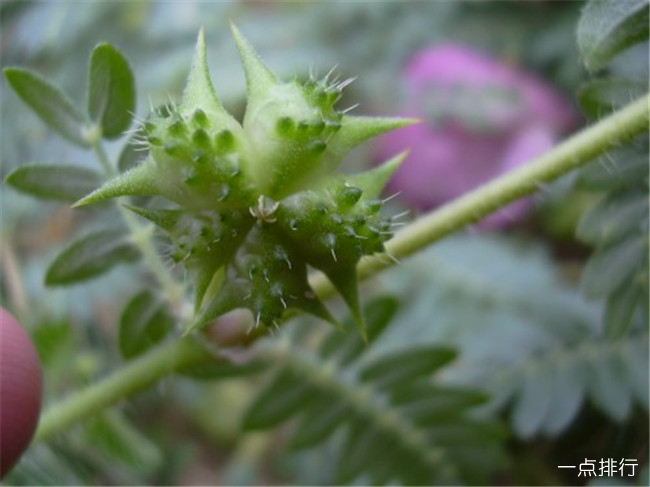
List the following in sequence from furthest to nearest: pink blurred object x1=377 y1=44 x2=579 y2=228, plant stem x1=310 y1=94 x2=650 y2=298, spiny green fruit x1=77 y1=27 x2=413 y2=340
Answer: pink blurred object x1=377 y1=44 x2=579 y2=228
plant stem x1=310 y1=94 x2=650 y2=298
spiny green fruit x1=77 y1=27 x2=413 y2=340

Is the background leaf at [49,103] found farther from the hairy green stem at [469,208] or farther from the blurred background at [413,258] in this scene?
the hairy green stem at [469,208]

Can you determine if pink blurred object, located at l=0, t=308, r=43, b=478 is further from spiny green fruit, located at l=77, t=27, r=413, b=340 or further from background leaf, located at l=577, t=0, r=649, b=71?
background leaf, located at l=577, t=0, r=649, b=71

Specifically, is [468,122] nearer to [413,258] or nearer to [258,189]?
[413,258]

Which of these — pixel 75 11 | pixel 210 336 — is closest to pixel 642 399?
pixel 210 336

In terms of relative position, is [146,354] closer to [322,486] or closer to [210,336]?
[210,336]

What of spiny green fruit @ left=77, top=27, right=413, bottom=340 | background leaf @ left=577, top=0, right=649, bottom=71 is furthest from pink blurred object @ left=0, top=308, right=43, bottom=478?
background leaf @ left=577, top=0, right=649, bottom=71

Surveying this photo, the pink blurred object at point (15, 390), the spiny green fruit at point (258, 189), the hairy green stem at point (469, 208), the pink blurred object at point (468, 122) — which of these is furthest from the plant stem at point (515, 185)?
the pink blurred object at point (468, 122)
